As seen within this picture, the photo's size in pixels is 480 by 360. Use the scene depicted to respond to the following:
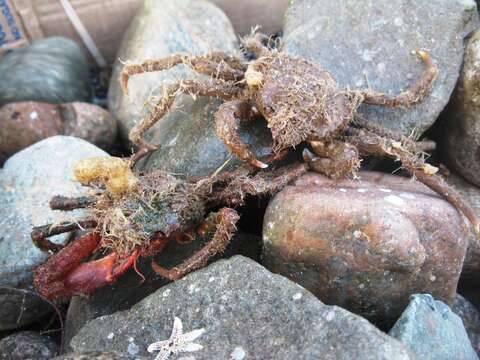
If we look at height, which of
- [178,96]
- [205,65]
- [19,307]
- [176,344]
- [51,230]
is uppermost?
[205,65]

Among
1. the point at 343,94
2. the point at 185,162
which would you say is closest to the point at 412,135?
the point at 343,94

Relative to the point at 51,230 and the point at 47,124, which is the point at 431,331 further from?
the point at 47,124

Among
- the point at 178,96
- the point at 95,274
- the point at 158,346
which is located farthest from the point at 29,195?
the point at 158,346

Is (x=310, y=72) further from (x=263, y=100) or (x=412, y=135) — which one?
(x=412, y=135)

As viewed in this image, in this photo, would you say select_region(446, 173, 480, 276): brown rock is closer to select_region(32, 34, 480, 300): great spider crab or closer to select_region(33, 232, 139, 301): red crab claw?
select_region(32, 34, 480, 300): great spider crab

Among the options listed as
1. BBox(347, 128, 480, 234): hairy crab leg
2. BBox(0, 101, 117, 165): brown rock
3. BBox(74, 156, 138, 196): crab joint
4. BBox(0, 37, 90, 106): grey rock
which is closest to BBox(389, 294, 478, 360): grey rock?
BBox(347, 128, 480, 234): hairy crab leg

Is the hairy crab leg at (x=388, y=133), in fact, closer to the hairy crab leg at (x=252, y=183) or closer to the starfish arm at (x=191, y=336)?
the hairy crab leg at (x=252, y=183)

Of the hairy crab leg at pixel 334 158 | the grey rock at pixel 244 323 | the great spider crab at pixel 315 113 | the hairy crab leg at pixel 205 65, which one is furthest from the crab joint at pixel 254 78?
the grey rock at pixel 244 323
